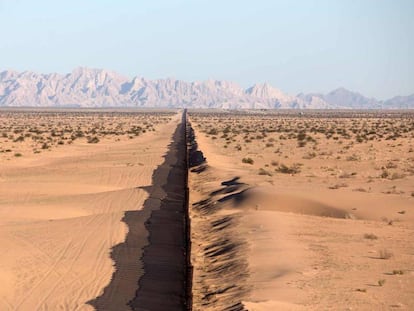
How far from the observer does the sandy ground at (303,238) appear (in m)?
12.6

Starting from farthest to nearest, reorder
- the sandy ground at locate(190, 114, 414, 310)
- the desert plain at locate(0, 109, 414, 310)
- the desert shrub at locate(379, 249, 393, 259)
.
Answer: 1. the desert shrub at locate(379, 249, 393, 259)
2. the desert plain at locate(0, 109, 414, 310)
3. the sandy ground at locate(190, 114, 414, 310)

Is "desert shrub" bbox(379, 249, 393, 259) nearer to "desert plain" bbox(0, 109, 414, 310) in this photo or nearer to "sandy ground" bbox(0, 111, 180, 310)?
"desert plain" bbox(0, 109, 414, 310)

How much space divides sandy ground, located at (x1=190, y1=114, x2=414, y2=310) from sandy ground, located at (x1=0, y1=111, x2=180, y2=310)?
224cm

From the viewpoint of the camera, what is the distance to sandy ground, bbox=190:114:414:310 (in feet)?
41.3

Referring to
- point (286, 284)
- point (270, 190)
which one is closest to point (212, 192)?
point (270, 190)

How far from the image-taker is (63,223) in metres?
22.1

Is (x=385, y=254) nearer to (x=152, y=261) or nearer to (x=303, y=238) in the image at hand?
(x=303, y=238)

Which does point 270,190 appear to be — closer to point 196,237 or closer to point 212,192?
point 212,192

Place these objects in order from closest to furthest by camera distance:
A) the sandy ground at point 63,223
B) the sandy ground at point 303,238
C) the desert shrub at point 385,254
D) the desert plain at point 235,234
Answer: the sandy ground at point 303,238, the desert plain at point 235,234, the sandy ground at point 63,223, the desert shrub at point 385,254

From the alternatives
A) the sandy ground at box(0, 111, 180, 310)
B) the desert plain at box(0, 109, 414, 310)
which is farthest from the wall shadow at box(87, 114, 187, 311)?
the sandy ground at box(0, 111, 180, 310)

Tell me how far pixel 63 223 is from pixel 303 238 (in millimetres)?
7781

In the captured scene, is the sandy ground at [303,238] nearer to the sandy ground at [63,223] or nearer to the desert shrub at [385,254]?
the desert shrub at [385,254]

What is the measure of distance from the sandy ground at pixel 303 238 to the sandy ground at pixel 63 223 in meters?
2.24

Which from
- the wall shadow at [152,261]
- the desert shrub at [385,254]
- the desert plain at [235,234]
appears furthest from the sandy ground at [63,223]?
the desert shrub at [385,254]
